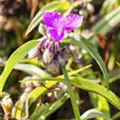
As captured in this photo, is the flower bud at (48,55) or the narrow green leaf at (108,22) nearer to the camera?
the flower bud at (48,55)

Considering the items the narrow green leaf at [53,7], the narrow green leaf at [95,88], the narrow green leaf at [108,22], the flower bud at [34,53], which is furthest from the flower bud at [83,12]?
the flower bud at [34,53]

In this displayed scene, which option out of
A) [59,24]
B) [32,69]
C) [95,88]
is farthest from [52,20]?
[32,69]

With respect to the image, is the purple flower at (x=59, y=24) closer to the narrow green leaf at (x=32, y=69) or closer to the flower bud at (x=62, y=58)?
the flower bud at (x=62, y=58)

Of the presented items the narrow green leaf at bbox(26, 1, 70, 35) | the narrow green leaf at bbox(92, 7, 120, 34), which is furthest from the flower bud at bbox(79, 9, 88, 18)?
the narrow green leaf at bbox(92, 7, 120, 34)

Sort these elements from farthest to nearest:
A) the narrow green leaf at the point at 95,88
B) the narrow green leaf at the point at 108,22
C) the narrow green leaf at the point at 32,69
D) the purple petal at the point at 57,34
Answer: the narrow green leaf at the point at 108,22
the narrow green leaf at the point at 32,69
the narrow green leaf at the point at 95,88
the purple petal at the point at 57,34

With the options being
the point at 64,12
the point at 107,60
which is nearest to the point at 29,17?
the point at 107,60

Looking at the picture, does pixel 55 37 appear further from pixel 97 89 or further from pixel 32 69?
pixel 32 69

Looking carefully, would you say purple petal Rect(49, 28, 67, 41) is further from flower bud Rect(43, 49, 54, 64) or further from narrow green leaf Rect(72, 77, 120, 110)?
narrow green leaf Rect(72, 77, 120, 110)

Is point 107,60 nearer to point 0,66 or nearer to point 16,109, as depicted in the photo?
point 0,66
